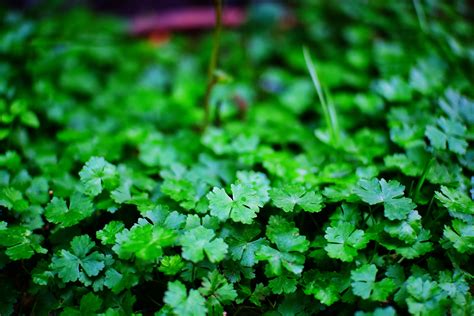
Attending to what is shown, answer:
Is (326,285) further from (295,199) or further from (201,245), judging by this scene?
(201,245)

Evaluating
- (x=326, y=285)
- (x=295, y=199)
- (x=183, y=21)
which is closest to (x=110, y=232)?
(x=295, y=199)

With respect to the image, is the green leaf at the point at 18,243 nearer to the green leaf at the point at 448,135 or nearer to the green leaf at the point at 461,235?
the green leaf at the point at 461,235

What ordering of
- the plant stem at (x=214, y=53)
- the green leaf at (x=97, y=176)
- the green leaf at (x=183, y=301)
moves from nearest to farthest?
1. the green leaf at (x=183, y=301)
2. the green leaf at (x=97, y=176)
3. the plant stem at (x=214, y=53)

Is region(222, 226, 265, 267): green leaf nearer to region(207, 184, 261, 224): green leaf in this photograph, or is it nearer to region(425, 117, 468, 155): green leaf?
region(207, 184, 261, 224): green leaf

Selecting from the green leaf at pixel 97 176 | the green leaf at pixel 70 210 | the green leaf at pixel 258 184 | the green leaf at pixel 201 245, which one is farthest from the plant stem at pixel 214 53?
the green leaf at pixel 201 245

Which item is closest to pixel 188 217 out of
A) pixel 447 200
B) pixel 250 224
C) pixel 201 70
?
pixel 250 224
